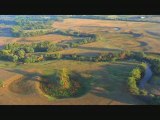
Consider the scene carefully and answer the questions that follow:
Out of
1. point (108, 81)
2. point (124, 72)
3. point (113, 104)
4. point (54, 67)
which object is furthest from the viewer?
point (54, 67)

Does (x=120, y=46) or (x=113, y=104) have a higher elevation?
(x=120, y=46)

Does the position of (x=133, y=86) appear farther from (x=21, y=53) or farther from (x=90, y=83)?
(x=21, y=53)

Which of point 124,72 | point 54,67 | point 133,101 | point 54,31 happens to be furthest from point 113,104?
point 54,31

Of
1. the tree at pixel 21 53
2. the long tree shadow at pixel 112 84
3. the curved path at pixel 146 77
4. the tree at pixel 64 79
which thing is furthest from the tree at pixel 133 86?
the tree at pixel 21 53

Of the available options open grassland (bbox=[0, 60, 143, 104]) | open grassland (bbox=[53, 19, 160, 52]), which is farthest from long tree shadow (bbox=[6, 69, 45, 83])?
open grassland (bbox=[53, 19, 160, 52])

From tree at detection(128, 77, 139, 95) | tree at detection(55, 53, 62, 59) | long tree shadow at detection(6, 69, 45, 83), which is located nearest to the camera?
tree at detection(128, 77, 139, 95)

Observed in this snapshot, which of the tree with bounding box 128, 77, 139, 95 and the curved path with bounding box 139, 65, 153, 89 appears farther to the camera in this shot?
the curved path with bounding box 139, 65, 153, 89

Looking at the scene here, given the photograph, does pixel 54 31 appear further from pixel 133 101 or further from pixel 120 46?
pixel 133 101

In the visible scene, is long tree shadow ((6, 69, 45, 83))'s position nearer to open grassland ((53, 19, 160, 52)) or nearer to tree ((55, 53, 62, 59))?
tree ((55, 53, 62, 59))

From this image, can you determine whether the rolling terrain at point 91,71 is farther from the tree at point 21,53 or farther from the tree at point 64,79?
the tree at point 21,53
